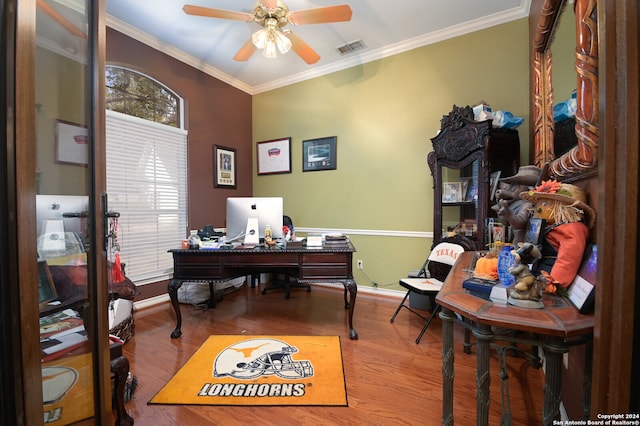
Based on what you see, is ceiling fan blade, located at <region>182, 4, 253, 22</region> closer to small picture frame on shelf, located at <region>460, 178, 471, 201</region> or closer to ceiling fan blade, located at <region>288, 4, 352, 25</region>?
ceiling fan blade, located at <region>288, 4, 352, 25</region>

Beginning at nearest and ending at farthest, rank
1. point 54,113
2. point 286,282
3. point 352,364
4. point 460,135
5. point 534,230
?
1. point 54,113
2. point 534,230
3. point 352,364
4. point 460,135
5. point 286,282

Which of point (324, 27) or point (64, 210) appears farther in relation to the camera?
point (324, 27)

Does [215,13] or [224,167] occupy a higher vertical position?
[215,13]

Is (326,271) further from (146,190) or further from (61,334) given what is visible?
(146,190)

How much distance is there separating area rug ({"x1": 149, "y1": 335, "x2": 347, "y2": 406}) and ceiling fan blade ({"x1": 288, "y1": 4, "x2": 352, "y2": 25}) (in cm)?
279

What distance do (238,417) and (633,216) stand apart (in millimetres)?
1893

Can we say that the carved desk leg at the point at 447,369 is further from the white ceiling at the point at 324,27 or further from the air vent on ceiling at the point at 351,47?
the air vent on ceiling at the point at 351,47

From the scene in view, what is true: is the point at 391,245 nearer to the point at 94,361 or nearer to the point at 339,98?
the point at 339,98

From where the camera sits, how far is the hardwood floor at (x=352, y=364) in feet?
4.87

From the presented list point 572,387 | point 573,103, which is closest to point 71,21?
point 573,103

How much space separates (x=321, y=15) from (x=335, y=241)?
2041mm

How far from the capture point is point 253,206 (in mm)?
2688

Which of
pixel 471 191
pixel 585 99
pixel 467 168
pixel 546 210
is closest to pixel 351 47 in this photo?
pixel 467 168

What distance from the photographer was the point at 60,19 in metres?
0.93
